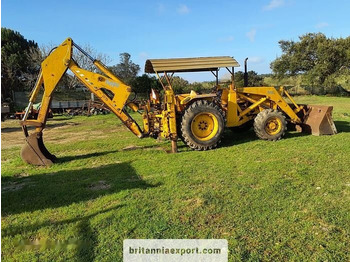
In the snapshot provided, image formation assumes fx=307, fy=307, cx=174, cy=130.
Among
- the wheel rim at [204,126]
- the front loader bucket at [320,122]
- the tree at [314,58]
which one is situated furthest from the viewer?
the tree at [314,58]

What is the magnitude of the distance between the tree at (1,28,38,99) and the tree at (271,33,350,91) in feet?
90.2

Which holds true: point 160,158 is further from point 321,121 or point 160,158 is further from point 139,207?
point 321,121

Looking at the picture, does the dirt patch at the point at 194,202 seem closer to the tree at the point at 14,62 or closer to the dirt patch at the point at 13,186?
the dirt patch at the point at 13,186

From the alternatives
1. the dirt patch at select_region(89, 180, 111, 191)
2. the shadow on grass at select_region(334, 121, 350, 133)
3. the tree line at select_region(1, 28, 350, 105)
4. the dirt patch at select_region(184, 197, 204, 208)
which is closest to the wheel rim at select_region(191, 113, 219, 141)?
the dirt patch at select_region(89, 180, 111, 191)

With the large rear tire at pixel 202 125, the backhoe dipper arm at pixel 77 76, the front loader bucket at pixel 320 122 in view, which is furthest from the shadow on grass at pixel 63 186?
the front loader bucket at pixel 320 122

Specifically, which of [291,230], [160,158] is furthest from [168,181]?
[291,230]

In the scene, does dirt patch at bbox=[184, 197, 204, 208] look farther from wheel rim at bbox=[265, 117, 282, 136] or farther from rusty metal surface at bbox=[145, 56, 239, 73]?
wheel rim at bbox=[265, 117, 282, 136]

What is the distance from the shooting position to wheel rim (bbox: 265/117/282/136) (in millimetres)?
8633

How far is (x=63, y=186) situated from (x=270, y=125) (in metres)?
5.79

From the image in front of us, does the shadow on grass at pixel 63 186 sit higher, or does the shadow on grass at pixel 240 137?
the shadow on grass at pixel 240 137

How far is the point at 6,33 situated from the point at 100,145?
30269 mm

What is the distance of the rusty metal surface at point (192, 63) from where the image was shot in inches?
307

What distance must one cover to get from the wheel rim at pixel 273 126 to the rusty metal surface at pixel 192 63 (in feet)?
6.21

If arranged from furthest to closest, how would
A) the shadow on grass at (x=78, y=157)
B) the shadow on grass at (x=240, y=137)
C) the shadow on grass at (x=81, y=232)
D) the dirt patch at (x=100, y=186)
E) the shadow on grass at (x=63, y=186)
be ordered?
the shadow on grass at (x=240, y=137), the shadow on grass at (x=78, y=157), the dirt patch at (x=100, y=186), the shadow on grass at (x=63, y=186), the shadow on grass at (x=81, y=232)
